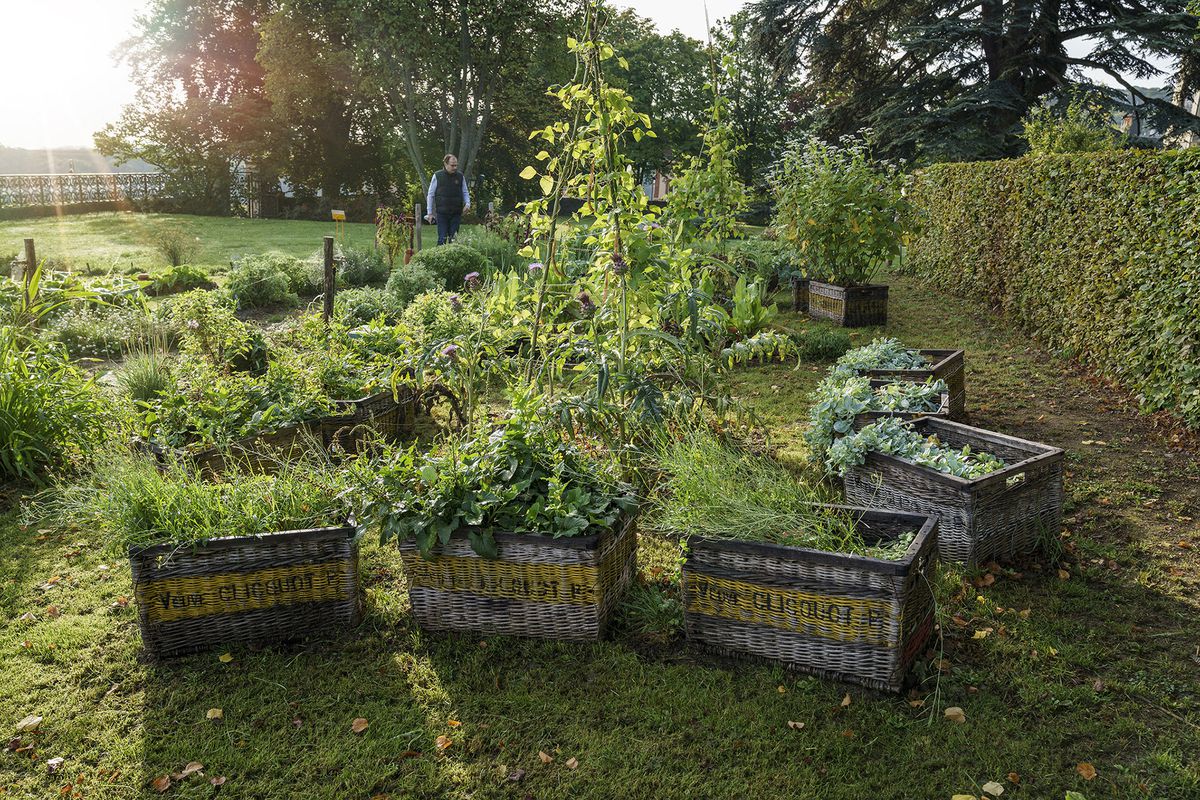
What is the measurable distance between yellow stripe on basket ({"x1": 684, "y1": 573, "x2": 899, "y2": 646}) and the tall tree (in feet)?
50.5

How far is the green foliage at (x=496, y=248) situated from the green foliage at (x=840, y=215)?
10.6ft

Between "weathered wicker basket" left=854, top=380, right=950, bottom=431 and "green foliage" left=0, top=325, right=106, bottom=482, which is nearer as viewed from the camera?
"weathered wicker basket" left=854, top=380, right=950, bottom=431

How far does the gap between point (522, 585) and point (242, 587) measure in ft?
3.21

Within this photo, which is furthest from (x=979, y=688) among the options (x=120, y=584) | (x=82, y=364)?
(x=82, y=364)

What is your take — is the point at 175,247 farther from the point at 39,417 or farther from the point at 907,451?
the point at 907,451

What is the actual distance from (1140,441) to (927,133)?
14.2m

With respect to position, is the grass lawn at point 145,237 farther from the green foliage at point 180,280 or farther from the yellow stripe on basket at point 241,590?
the yellow stripe on basket at point 241,590

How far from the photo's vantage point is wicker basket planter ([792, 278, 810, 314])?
8977 millimetres

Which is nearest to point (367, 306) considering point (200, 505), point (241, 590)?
point (200, 505)

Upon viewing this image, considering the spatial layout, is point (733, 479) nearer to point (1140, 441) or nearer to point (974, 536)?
point (974, 536)

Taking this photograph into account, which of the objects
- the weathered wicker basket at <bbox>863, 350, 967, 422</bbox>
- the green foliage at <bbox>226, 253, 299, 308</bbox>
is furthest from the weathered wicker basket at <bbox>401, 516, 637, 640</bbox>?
the green foliage at <bbox>226, 253, 299, 308</bbox>

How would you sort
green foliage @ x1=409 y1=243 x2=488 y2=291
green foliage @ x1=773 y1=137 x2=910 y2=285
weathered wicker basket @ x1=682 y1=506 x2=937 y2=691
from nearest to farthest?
weathered wicker basket @ x1=682 y1=506 x2=937 y2=691, green foliage @ x1=773 y1=137 x2=910 y2=285, green foliage @ x1=409 y1=243 x2=488 y2=291

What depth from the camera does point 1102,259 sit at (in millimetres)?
6125

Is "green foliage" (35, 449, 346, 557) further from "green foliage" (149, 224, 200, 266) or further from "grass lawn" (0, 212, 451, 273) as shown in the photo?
"green foliage" (149, 224, 200, 266)
